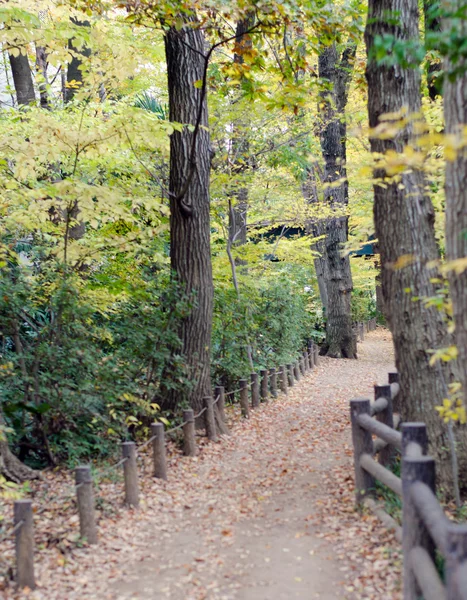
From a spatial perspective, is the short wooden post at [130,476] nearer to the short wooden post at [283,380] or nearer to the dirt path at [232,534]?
the dirt path at [232,534]

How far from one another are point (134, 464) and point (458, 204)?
15.1 feet

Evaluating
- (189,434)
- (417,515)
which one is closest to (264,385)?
(189,434)

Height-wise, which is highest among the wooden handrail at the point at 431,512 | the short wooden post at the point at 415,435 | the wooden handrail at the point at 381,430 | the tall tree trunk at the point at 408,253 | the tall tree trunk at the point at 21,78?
the tall tree trunk at the point at 21,78

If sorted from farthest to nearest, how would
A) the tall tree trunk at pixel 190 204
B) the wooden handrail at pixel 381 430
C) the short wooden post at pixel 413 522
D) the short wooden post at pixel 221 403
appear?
the short wooden post at pixel 221 403 → the tall tree trunk at pixel 190 204 → the wooden handrail at pixel 381 430 → the short wooden post at pixel 413 522

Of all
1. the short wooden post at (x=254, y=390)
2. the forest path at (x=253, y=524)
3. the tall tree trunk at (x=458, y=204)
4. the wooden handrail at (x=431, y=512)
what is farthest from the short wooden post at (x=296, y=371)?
the tall tree trunk at (x=458, y=204)

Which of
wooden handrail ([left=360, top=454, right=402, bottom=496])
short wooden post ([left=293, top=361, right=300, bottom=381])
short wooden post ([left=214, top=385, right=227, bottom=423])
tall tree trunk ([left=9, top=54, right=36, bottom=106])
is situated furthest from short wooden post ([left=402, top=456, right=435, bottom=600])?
tall tree trunk ([left=9, top=54, right=36, bottom=106])

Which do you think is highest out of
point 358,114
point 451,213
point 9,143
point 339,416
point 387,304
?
point 358,114

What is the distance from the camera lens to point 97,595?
187 inches

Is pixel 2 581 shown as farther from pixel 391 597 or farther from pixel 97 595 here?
pixel 391 597

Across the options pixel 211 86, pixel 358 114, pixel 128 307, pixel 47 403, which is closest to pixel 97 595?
pixel 47 403

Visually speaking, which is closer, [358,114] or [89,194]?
[89,194]

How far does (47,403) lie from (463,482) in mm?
5087

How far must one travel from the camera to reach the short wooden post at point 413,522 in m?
3.76

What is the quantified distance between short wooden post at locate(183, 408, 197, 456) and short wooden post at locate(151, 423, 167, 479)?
984mm
